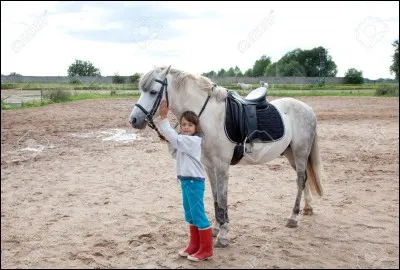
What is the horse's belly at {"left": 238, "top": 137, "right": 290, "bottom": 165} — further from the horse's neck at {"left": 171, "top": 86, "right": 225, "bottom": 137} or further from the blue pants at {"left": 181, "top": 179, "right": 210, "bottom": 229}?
the blue pants at {"left": 181, "top": 179, "right": 210, "bottom": 229}

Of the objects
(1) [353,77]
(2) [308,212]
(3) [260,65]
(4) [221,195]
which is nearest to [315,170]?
(2) [308,212]

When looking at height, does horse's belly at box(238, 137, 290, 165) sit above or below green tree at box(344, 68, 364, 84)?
below

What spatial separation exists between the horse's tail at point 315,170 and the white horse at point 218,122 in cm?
15

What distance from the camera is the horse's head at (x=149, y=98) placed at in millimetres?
3391

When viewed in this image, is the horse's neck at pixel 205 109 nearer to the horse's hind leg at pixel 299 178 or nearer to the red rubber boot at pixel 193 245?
the red rubber boot at pixel 193 245

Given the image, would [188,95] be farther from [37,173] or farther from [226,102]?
[37,173]

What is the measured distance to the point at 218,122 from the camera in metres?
3.81

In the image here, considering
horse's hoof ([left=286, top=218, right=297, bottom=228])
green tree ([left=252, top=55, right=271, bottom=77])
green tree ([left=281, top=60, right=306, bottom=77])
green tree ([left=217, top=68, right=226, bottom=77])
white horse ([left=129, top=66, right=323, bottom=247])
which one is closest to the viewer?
white horse ([left=129, top=66, right=323, bottom=247])

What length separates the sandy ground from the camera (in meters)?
3.62

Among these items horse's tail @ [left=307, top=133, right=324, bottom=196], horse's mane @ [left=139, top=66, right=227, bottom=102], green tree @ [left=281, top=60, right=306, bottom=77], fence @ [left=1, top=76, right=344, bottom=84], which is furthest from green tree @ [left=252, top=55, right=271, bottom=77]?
horse's mane @ [left=139, top=66, right=227, bottom=102]

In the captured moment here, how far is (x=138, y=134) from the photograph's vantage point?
1159cm

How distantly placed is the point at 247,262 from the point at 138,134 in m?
8.46

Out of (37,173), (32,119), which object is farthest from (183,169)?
(32,119)

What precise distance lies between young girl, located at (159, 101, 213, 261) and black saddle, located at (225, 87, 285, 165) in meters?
0.54
